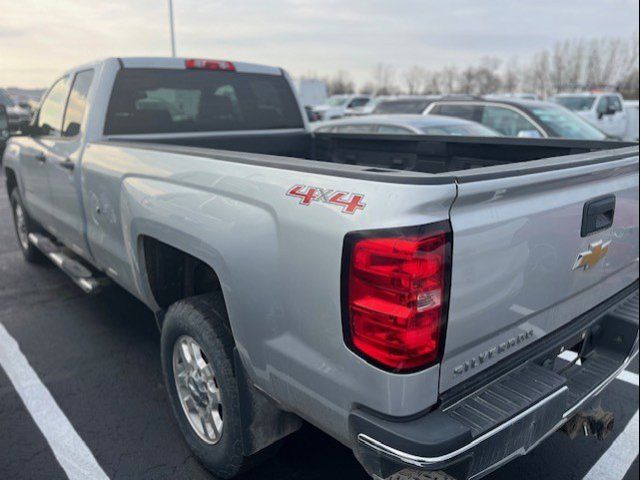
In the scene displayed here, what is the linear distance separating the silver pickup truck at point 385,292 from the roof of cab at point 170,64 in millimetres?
904

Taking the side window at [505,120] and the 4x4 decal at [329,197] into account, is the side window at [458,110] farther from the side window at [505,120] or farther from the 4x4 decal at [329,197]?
the 4x4 decal at [329,197]

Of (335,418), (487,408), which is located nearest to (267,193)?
(335,418)

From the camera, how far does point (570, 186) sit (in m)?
2.05

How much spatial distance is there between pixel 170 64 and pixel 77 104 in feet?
2.42

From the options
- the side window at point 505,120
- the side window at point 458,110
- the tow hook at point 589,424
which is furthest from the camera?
the side window at point 458,110

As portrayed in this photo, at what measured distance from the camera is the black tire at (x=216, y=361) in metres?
2.27

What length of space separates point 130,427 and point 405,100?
866cm

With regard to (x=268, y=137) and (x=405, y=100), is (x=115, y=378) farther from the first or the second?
(x=405, y=100)

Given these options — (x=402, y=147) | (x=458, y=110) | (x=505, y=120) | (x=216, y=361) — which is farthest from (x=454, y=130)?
(x=216, y=361)

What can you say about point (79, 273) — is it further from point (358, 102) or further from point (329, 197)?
point (358, 102)

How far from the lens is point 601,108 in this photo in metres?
15.0

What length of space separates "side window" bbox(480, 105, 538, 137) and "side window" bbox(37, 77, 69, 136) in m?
6.20

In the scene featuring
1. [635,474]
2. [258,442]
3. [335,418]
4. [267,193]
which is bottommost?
[635,474]

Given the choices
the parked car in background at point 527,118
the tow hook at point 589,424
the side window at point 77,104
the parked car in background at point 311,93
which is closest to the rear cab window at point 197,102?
the side window at point 77,104
